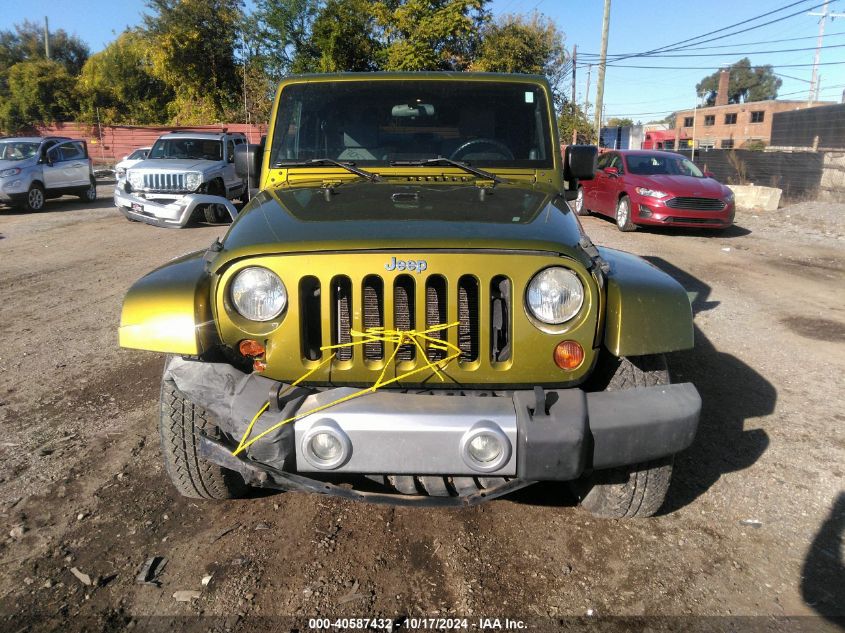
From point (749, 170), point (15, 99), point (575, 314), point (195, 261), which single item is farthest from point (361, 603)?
point (15, 99)

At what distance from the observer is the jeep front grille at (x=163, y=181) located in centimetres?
1398

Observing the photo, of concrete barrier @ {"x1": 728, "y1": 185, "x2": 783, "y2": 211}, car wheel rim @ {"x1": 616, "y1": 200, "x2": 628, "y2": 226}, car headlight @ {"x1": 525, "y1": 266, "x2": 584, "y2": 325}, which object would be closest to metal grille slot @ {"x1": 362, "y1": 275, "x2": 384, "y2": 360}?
car headlight @ {"x1": 525, "y1": 266, "x2": 584, "y2": 325}

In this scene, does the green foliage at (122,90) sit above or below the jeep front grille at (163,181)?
above

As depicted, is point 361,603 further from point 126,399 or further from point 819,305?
point 819,305

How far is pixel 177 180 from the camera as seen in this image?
14000 millimetres

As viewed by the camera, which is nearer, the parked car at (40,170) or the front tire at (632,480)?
the front tire at (632,480)

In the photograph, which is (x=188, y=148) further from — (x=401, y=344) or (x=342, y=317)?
(x=401, y=344)

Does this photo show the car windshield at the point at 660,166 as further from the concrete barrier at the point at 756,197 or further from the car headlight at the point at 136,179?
the car headlight at the point at 136,179

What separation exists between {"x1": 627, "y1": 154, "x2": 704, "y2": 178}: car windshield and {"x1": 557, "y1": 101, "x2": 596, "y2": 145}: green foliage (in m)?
18.0

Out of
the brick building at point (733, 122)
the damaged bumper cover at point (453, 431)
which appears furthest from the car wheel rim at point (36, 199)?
the brick building at point (733, 122)

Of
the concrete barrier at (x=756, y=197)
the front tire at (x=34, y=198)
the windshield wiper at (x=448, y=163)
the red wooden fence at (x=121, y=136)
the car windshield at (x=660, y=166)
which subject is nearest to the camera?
the windshield wiper at (x=448, y=163)

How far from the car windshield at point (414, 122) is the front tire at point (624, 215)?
9.14m

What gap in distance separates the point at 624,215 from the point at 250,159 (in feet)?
33.2

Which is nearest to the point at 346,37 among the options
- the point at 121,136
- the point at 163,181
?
the point at 121,136
